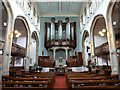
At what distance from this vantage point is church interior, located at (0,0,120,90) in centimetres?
1014

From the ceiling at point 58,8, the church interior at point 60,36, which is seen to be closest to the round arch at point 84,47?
the church interior at point 60,36

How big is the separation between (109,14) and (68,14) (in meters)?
10.6

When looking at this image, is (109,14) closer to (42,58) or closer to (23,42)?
(42,58)

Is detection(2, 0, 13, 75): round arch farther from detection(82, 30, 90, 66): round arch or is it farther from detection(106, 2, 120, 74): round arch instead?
detection(82, 30, 90, 66): round arch

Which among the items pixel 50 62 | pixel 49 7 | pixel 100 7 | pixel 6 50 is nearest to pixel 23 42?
pixel 50 62

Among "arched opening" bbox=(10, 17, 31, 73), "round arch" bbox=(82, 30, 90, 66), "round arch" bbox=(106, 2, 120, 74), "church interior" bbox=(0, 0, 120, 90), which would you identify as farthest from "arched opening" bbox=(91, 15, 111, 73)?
→ "arched opening" bbox=(10, 17, 31, 73)

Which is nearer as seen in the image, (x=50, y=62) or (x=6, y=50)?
(x=6, y=50)

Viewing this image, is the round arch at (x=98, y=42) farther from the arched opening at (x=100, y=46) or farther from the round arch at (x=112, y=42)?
the round arch at (x=112, y=42)

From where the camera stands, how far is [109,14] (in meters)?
9.28

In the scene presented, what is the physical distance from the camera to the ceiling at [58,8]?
16.9 metres

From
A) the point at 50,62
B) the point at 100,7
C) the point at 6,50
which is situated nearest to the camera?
the point at 6,50

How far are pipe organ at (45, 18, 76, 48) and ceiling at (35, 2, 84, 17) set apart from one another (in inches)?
44.0

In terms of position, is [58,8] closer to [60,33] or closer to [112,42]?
[60,33]

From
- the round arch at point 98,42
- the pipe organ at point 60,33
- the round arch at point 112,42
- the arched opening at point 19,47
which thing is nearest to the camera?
the round arch at point 112,42
